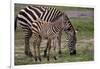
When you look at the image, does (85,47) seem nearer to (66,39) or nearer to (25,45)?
(66,39)

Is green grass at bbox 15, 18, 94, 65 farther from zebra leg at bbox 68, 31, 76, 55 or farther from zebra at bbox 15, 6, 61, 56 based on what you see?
zebra at bbox 15, 6, 61, 56

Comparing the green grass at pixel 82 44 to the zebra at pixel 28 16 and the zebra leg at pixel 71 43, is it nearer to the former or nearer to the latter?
the zebra leg at pixel 71 43

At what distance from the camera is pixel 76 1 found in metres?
2.32

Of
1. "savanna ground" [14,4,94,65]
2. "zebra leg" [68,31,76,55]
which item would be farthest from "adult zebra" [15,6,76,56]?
"zebra leg" [68,31,76,55]

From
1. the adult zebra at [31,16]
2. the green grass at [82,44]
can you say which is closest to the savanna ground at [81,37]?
the green grass at [82,44]

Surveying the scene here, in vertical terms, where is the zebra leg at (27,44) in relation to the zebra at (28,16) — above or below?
below

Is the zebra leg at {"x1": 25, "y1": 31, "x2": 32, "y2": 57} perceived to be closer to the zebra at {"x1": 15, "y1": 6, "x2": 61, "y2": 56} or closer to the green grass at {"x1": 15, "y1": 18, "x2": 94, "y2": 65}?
the zebra at {"x1": 15, "y1": 6, "x2": 61, "y2": 56}

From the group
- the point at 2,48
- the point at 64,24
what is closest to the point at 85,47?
the point at 64,24

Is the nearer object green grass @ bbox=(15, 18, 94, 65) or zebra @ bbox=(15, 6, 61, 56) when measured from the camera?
zebra @ bbox=(15, 6, 61, 56)

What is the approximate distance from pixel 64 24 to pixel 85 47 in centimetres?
41

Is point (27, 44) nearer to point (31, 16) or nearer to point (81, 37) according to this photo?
point (31, 16)

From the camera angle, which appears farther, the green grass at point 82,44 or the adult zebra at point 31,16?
the green grass at point 82,44

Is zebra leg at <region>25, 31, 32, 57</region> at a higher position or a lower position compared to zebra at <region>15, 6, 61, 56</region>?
lower

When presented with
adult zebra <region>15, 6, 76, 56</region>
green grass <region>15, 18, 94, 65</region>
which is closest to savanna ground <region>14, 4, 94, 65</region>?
green grass <region>15, 18, 94, 65</region>
